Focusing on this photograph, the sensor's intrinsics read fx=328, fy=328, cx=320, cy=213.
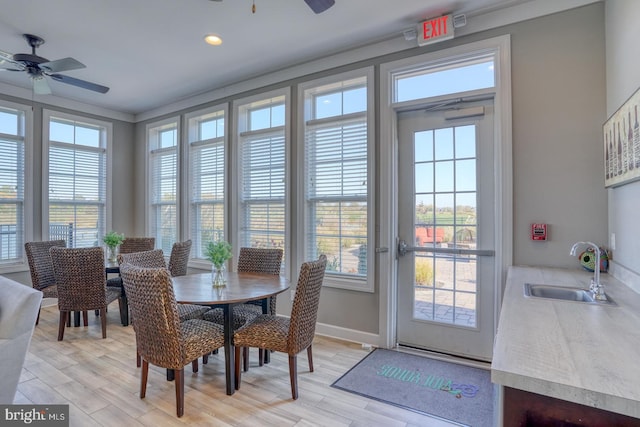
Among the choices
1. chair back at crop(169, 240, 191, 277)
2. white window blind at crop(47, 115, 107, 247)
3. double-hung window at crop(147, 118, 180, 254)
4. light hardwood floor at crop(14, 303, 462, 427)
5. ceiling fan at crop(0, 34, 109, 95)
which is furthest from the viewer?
double-hung window at crop(147, 118, 180, 254)

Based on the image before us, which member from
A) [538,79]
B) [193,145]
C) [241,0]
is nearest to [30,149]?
[193,145]

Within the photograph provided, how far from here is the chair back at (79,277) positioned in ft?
10.9

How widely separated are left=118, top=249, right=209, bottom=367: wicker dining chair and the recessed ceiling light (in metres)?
2.23

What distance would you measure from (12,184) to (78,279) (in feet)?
7.37

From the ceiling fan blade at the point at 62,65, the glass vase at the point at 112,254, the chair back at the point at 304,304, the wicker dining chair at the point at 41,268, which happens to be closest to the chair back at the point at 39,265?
the wicker dining chair at the point at 41,268

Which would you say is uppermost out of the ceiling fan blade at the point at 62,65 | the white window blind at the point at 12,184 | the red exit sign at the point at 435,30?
the red exit sign at the point at 435,30

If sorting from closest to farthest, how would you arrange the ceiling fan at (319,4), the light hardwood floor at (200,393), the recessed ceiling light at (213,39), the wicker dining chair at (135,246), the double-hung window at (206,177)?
the ceiling fan at (319,4), the light hardwood floor at (200,393), the recessed ceiling light at (213,39), the double-hung window at (206,177), the wicker dining chair at (135,246)

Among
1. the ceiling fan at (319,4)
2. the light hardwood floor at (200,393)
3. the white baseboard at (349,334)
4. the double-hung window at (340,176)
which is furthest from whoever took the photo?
the double-hung window at (340,176)

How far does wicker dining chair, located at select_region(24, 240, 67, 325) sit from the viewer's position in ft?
12.4

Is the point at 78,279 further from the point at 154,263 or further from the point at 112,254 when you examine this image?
the point at 112,254

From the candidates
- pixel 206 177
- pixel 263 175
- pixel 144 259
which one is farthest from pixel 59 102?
pixel 263 175

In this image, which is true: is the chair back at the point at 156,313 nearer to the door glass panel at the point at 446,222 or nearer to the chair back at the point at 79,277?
the chair back at the point at 79,277

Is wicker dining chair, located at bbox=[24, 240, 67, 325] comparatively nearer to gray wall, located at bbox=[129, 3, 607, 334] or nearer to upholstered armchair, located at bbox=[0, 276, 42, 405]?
upholstered armchair, located at bbox=[0, 276, 42, 405]

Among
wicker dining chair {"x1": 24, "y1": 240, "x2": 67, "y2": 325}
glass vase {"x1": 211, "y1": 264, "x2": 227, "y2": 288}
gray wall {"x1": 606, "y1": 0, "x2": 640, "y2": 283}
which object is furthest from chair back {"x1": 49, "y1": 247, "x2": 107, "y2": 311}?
gray wall {"x1": 606, "y1": 0, "x2": 640, "y2": 283}
